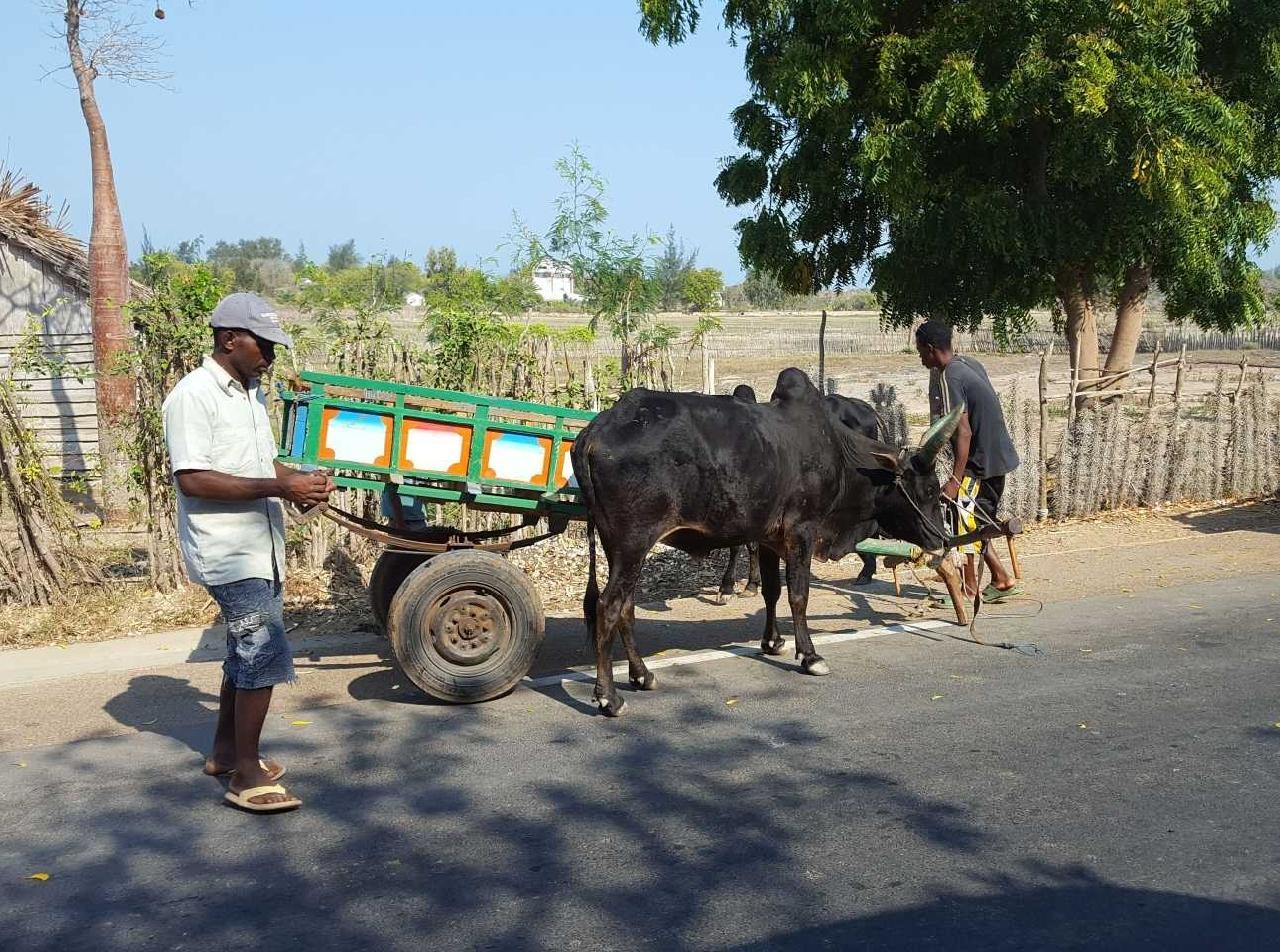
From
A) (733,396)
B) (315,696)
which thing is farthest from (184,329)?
(733,396)

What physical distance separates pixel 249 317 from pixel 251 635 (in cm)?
131

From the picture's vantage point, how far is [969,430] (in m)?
8.73

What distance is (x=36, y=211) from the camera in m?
15.2

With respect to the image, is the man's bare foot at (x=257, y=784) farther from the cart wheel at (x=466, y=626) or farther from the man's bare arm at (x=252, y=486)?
the cart wheel at (x=466, y=626)

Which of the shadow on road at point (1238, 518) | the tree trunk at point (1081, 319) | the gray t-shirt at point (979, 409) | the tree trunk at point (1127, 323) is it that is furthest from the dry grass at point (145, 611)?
the tree trunk at point (1127, 323)

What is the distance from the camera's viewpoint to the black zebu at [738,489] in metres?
6.76

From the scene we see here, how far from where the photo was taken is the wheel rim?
6.65 meters

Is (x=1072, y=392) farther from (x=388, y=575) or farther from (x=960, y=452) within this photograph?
(x=388, y=575)

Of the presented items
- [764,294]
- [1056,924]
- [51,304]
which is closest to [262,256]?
[764,294]

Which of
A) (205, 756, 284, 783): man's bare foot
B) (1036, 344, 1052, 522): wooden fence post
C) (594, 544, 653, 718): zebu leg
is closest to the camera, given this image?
(205, 756, 284, 783): man's bare foot

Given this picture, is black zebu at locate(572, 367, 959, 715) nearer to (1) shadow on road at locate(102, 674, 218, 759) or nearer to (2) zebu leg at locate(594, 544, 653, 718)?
(2) zebu leg at locate(594, 544, 653, 718)

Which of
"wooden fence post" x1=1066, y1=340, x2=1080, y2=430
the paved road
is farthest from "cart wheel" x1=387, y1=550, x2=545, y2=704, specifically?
"wooden fence post" x1=1066, y1=340, x2=1080, y2=430

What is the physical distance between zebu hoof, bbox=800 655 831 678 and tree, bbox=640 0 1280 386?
18.5 ft

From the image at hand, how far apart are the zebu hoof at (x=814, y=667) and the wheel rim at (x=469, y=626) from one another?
71.0 inches
